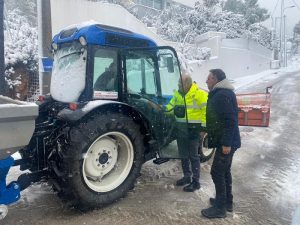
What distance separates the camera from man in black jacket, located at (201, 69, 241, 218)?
12.6 ft

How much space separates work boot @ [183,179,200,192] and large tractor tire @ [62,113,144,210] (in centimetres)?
84

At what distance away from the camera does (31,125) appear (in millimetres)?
3164

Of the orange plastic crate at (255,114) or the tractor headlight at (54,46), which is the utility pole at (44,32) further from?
Answer: the orange plastic crate at (255,114)

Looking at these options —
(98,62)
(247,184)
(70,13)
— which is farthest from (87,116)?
(70,13)

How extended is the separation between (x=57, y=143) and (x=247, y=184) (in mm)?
2924

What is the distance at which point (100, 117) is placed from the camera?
3.86 meters

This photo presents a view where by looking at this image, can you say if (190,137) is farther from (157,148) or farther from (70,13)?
(70,13)

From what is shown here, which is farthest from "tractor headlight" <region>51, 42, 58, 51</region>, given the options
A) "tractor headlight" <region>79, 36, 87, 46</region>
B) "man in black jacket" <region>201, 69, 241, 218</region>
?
"man in black jacket" <region>201, 69, 241, 218</region>

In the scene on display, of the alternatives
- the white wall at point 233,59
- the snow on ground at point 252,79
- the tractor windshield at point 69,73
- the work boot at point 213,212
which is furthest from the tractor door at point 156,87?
the snow on ground at point 252,79

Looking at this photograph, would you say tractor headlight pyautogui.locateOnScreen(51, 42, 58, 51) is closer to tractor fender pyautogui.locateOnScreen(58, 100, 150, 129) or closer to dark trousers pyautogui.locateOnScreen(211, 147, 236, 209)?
tractor fender pyautogui.locateOnScreen(58, 100, 150, 129)

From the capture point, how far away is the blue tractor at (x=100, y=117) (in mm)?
3736

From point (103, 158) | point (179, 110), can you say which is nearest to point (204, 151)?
point (179, 110)

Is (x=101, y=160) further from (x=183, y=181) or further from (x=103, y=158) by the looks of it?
(x=183, y=181)

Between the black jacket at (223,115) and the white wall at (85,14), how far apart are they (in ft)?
25.0
